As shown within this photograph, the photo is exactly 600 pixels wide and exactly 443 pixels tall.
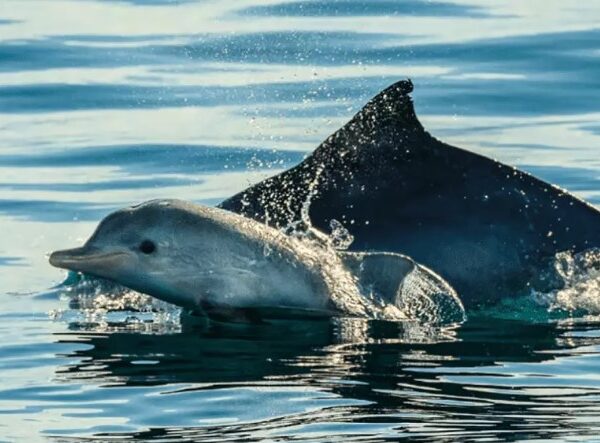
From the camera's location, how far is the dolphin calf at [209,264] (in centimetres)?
1289

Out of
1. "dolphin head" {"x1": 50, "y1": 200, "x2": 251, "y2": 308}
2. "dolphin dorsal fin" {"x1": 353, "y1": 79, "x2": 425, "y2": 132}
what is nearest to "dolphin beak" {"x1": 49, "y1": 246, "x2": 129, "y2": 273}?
"dolphin head" {"x1": 50, "y1": 200, "x2": 251, "y2": 308}

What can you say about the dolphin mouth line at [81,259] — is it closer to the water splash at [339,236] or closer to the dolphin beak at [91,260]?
the dolphin beak at [91,260]

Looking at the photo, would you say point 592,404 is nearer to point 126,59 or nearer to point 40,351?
point 40,351

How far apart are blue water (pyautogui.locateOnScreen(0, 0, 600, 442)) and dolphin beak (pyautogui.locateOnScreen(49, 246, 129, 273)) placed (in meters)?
0.42

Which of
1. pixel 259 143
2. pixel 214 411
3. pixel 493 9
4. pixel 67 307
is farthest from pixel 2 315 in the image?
pixel 493 9

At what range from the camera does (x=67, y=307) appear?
45.3ft

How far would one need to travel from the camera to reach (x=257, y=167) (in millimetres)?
19266

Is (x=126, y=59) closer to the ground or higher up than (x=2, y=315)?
higher up

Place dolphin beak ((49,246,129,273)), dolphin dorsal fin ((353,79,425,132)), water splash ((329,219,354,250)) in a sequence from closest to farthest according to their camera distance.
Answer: dolphin beak ((49,246,129,273))
water splash ((329,219,354,250))
dolphin dorsal fin ((353,79,425,132))

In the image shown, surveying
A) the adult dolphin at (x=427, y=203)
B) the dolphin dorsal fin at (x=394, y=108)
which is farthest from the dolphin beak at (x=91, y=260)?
the dolphin dorsal fin at (x=394, y=108)

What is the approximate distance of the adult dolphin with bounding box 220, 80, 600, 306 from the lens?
1424 centimetres

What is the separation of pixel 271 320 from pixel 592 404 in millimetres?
2830

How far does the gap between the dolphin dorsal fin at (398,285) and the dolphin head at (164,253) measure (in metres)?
0.81

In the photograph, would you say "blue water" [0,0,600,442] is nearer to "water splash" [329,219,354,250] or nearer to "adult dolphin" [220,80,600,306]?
"adult dolphin" [220,80,600,306]
